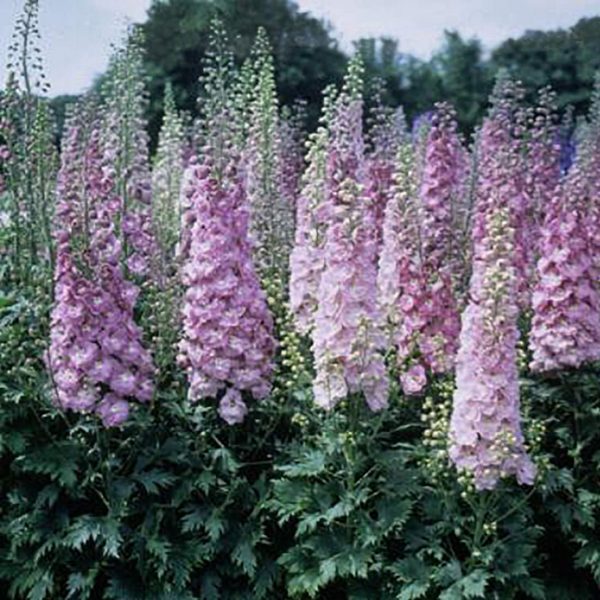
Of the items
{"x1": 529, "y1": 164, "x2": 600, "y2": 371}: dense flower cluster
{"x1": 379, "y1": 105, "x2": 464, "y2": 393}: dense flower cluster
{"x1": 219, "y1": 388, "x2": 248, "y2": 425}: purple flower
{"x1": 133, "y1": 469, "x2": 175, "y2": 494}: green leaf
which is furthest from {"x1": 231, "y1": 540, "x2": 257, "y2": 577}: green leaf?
{"x1": 529, "y1": 164, "x2": 600, "y2": 371}: dense flower cluster

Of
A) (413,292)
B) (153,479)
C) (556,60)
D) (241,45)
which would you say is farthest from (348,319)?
(556,60)

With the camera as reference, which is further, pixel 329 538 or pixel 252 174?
pixel 252 174

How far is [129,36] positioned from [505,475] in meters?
3.48

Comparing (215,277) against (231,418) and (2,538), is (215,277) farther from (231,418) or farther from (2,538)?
(2,538)

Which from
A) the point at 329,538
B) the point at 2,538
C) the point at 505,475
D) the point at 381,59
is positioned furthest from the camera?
the point at 381,59

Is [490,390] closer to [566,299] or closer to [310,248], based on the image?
[566,299]

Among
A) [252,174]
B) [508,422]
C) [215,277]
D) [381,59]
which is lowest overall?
[508,422]

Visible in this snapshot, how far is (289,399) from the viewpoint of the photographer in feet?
20.1

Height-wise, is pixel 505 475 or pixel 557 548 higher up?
pixel 505 475

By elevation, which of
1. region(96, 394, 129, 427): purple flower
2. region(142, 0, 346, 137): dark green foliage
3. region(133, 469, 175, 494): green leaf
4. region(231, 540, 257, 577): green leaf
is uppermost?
region(142, 0, 346, 137): dark green foliage

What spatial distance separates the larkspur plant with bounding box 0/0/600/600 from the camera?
5480mm

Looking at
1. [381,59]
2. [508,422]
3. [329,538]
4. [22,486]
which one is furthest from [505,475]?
[381,59]

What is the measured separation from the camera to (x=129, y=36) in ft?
22.6

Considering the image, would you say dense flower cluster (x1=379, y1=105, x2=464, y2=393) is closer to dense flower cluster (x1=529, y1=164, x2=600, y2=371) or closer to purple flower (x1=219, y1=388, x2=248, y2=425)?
dense flower cluster (x1=529, y1=164, x2=600, y2=371)
